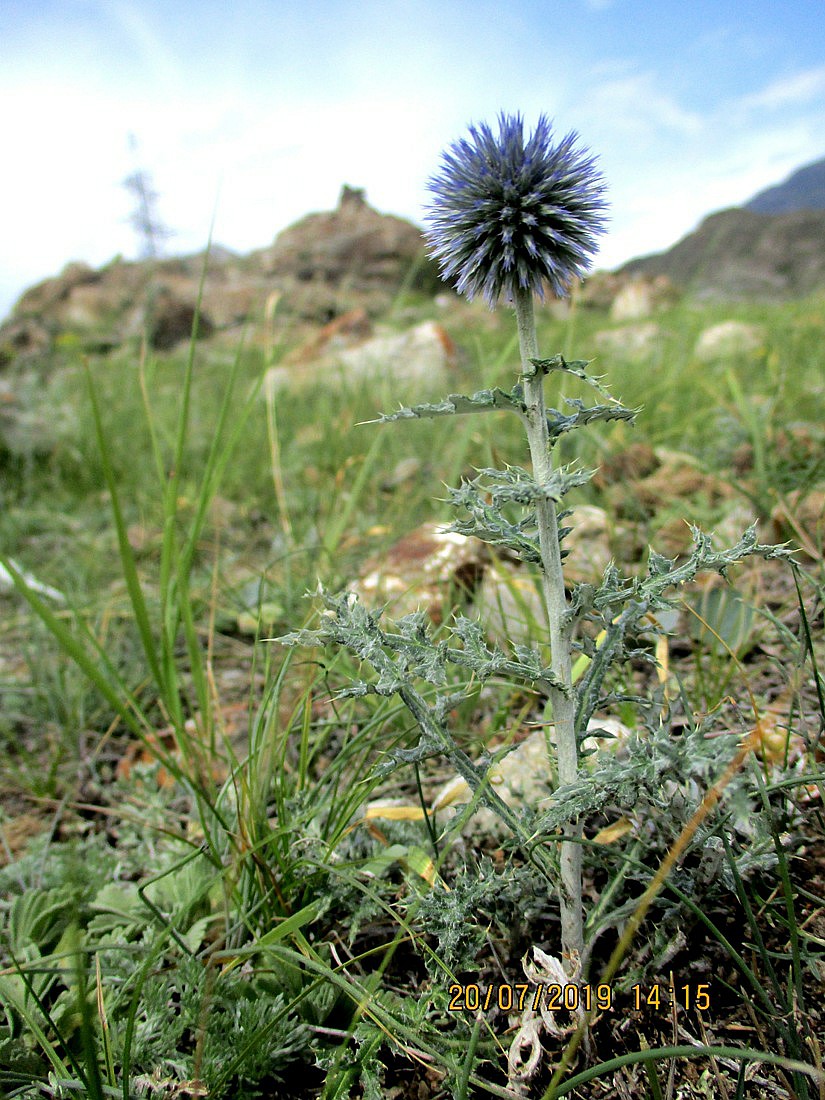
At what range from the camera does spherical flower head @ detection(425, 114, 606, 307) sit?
1023mm

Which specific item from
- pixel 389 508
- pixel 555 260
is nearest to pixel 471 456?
pixel 389 508

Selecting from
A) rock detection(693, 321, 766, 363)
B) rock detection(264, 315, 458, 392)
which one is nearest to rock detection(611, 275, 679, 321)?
rock detection(693, 321, 766, 363)

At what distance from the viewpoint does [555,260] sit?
3.41ft

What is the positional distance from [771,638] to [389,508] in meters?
1.64

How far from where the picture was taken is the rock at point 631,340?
575 cm

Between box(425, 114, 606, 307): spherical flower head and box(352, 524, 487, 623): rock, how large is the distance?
114cm

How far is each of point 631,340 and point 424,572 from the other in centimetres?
535

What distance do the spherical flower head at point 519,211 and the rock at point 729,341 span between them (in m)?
4.24

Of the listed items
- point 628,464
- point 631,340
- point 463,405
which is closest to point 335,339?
point 631,340

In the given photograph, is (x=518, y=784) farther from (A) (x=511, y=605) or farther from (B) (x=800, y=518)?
(B) (x=800, y=518)

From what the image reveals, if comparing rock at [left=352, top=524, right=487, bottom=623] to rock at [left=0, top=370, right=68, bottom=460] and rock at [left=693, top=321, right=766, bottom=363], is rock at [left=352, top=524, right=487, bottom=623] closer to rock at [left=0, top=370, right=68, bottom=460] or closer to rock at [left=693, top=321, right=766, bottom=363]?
rock at [left=0, top=370, right=68, bottom=460]

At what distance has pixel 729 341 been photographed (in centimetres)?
575

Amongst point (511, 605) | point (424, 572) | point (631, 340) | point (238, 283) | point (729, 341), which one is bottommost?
point (511, 605)

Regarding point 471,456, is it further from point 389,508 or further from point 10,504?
point 10,504
